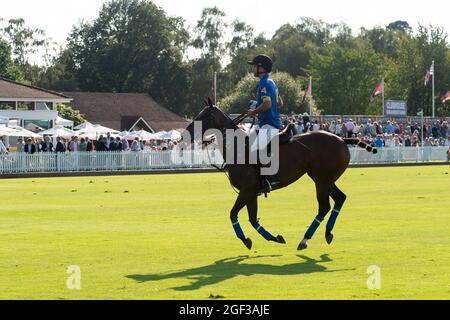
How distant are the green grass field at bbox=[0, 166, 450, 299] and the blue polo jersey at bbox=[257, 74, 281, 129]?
6.54 ft

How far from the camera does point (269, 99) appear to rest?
16.6 metres

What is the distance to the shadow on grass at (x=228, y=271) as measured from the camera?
516 inches

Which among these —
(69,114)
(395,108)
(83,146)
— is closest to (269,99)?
(83,146)

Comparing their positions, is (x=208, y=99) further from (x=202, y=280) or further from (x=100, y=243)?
(x=202, y=280)

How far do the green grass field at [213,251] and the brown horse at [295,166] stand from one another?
0.55m

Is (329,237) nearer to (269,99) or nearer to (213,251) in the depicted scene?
(213,251)

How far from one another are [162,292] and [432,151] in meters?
56.9

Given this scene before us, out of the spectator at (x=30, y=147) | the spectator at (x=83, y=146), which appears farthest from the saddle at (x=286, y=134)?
the spectator at (x=83, y=146)

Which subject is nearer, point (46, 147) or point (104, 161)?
point (104, 161)

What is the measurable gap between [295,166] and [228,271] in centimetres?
351

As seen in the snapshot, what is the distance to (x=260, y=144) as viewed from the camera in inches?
660

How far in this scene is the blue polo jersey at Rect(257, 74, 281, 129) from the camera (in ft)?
54.5

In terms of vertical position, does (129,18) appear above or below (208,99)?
above
